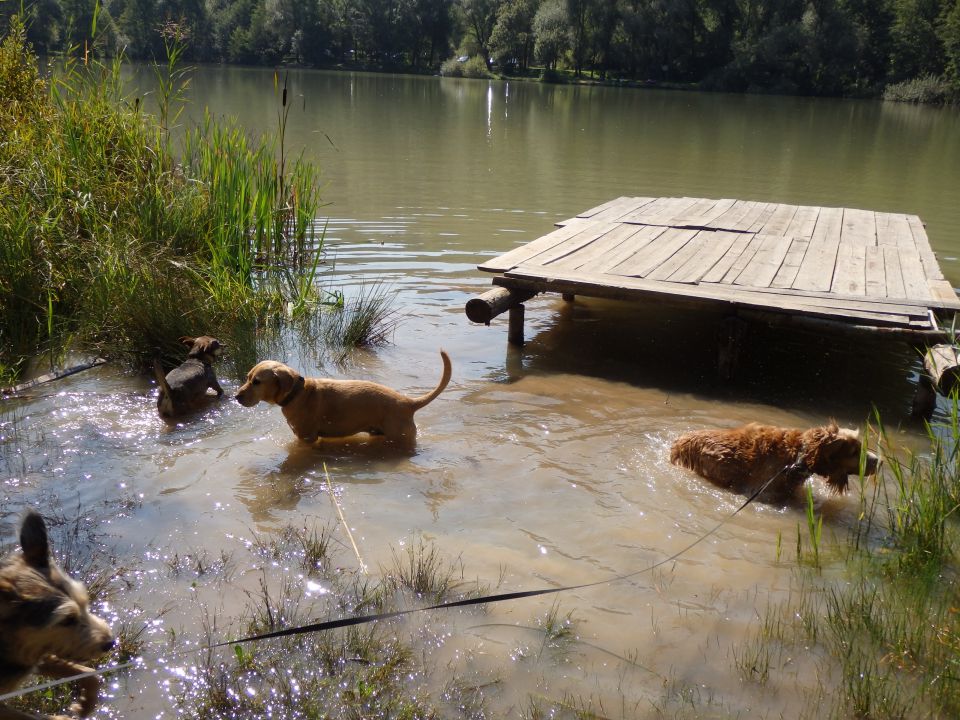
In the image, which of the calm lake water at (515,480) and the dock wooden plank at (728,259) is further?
the dock wooden plank at (728,259)

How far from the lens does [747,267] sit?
7715 mm

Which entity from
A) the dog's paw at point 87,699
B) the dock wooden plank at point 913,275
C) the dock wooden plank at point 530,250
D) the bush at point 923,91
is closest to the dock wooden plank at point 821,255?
the dock wooden plank at point 913,275

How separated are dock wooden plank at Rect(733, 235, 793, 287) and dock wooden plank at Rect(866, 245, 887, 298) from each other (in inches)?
31.0

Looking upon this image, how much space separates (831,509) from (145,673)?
12.6 feet

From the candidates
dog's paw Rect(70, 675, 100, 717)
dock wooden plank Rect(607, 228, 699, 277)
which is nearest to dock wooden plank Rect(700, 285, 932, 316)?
dock wooden plank Rect(607, 228, 699, 277)

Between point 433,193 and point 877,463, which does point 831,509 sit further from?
point 433,193

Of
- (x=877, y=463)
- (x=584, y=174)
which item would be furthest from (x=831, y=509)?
(x=584, y=174)

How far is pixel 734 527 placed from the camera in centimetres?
460

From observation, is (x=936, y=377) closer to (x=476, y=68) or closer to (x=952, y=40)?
(x=952, y=40)

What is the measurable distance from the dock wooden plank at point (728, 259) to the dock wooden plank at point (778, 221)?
0.42 m

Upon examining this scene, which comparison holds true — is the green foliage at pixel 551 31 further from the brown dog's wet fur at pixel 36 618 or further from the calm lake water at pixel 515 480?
the brown dog's wet fur at pixel 36 618

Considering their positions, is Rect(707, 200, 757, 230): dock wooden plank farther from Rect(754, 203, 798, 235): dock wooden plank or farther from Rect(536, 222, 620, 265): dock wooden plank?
Rect(536, 222, 620, 265): dock wooden plank

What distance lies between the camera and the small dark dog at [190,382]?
5.51 m

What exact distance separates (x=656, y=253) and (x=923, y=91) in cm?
4964
